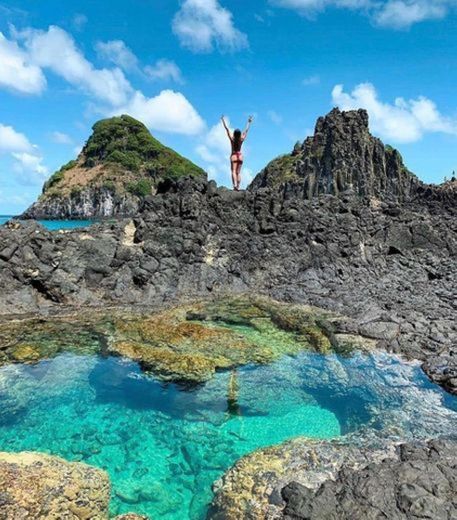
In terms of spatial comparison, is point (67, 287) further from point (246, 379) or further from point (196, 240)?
point (246, 379)

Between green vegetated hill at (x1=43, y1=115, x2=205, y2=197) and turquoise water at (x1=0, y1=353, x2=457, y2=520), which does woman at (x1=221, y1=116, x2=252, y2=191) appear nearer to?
turquoise water at (x1=0, y1=353, x2=457, y2=520)

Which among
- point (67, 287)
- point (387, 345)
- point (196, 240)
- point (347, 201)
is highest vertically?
point (347, 201)

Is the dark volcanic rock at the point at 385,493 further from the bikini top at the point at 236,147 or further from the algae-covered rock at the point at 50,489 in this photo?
the bikini top at the point at 236,147

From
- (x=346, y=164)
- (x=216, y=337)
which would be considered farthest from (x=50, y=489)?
(x=346, y=164)

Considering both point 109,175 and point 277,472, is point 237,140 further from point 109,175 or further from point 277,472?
point 109,175

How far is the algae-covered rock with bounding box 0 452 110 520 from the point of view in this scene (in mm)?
8219

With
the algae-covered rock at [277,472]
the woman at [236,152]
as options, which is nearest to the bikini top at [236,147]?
the woman at [236,152]

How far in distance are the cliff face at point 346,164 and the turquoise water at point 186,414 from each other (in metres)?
122

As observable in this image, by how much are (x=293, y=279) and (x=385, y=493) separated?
1963 cm

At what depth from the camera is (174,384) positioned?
1403 cm

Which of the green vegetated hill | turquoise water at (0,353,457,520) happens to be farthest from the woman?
the green vegetated hill

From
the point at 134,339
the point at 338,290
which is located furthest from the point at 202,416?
the point at 338,290

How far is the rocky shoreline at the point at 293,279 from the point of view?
8.59 metres

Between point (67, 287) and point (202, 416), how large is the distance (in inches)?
501
